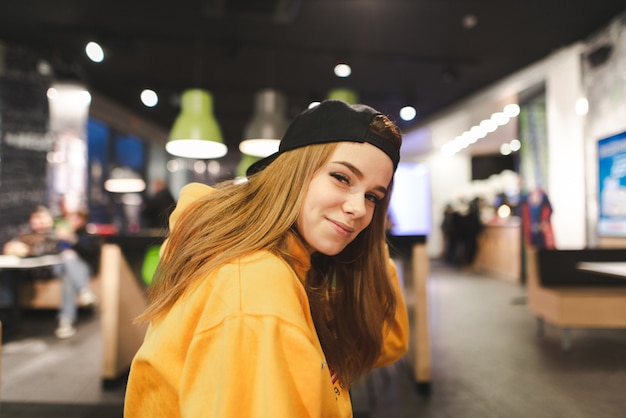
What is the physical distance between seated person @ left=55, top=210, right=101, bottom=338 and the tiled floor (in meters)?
0.19

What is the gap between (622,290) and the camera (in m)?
3.16

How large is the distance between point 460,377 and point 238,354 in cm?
246

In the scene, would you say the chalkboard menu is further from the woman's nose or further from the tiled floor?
the woman's nose

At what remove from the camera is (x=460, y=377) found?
8.47ft

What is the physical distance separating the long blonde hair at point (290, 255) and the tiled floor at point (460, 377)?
1.21 metres

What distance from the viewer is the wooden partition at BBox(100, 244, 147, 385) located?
248 cm

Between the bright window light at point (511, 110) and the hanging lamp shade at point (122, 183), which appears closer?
the bright window light at point (511, 110)

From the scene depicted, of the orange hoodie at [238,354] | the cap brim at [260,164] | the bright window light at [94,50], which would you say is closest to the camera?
the orange hoodie at [238,354]

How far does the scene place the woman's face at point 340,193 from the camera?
80 cm

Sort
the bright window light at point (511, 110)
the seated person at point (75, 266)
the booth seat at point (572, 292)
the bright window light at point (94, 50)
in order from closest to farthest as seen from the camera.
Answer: the booth seat at point (572, 292) → the seated person at point (75, 266) → the bright window light at point (94, 50) → the bright window light at point (511, 110)

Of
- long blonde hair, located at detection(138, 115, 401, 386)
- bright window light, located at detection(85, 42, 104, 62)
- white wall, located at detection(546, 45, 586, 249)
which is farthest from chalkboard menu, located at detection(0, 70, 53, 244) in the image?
white wall, located at detection(546, 45, 586, 249)

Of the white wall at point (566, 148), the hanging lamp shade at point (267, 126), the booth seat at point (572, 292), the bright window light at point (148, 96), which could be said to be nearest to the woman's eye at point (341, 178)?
the hanging lamp shade at point (267, 126)

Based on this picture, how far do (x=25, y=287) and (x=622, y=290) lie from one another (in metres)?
5.82

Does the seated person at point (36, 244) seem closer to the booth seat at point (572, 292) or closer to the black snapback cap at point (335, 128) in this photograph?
the black snapback cap at point (335, 128)
